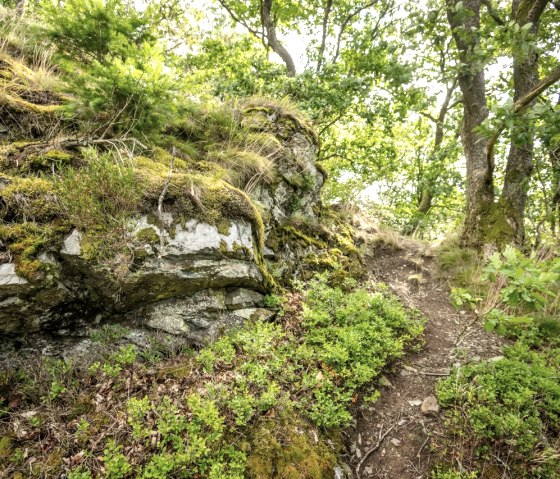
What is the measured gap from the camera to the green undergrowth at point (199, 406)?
8.32ft

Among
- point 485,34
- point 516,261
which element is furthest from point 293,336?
point 485,34

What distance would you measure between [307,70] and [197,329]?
21.6ft

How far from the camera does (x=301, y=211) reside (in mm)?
6344

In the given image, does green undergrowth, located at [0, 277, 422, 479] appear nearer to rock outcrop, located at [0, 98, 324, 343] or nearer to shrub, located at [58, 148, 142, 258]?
rock outcrop, located at [0, 98, 324, 343]

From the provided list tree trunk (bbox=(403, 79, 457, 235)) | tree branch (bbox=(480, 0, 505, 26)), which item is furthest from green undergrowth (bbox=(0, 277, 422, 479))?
tree branch (bbox=(480, 0, 505, 26))

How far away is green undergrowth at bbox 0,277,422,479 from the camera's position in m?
2.54

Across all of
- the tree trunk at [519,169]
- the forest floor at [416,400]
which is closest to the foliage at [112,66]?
the forest floor at [416,400]

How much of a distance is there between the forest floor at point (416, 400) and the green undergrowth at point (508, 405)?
0.21 meters

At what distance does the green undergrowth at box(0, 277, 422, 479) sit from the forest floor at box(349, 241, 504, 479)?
279mm

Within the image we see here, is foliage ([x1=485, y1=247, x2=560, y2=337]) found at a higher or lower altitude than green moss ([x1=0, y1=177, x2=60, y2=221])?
higher

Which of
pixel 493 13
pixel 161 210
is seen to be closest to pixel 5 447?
pixel 161 210

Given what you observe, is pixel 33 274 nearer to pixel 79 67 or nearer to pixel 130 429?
pixel 130 429

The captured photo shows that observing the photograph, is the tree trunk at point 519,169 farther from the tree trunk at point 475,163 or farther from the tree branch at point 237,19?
the tree branch at point 237,19

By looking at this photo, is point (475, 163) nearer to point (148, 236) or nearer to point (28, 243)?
point (148, 236)
